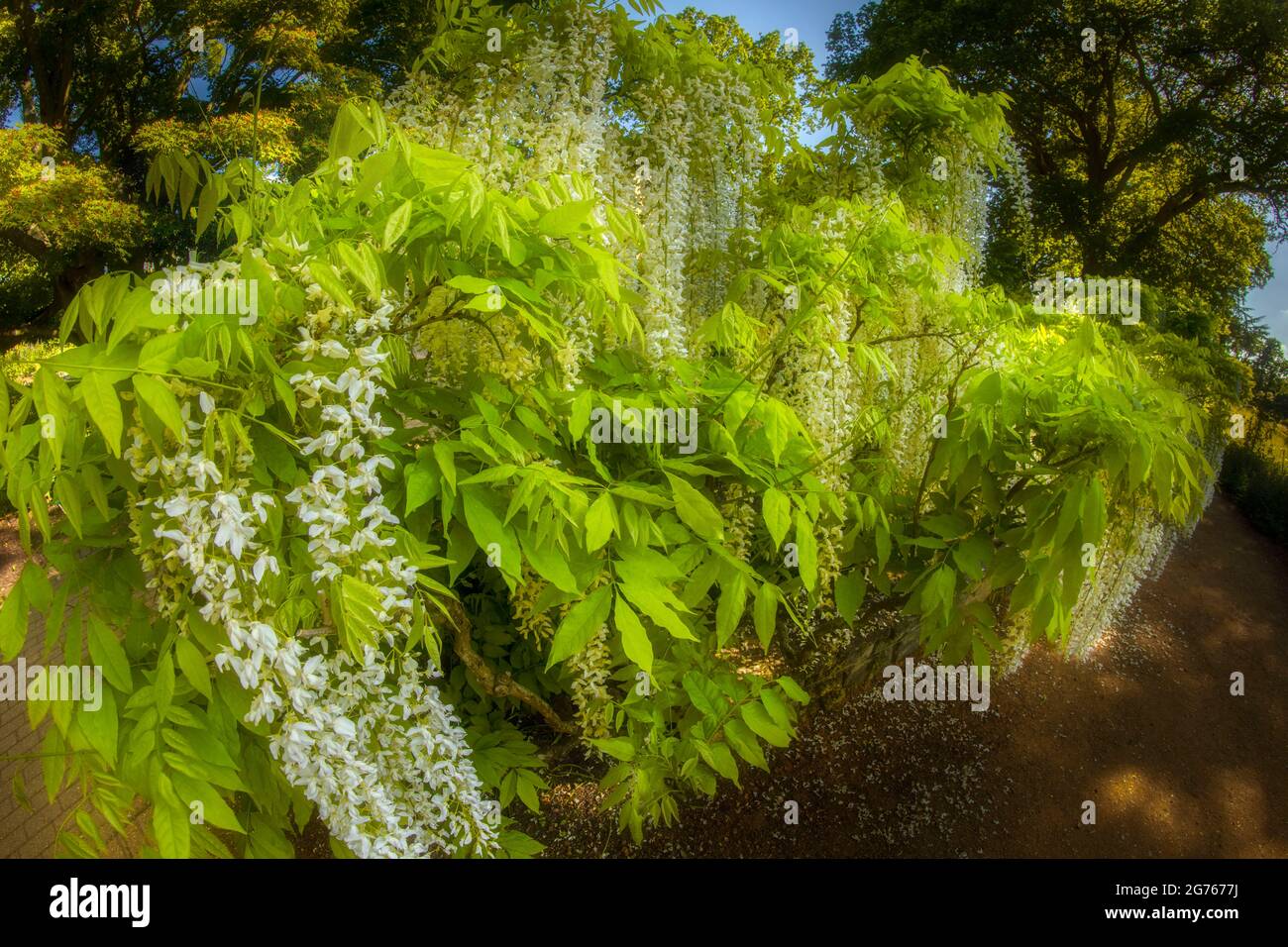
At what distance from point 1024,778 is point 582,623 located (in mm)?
3108

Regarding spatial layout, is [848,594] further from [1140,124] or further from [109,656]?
[1140,124]

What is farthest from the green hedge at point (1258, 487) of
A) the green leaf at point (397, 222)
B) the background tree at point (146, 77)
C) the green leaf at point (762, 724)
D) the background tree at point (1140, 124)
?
the background tree at point (146, 77)

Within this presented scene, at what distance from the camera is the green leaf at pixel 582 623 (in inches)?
55.2

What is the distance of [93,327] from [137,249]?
6526 millimetres

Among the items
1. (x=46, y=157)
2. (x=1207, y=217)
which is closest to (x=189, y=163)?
(x=46, y=157)

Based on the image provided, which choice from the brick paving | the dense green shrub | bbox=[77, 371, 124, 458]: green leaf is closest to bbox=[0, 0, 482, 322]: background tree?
the brick paving

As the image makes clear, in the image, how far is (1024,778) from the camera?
3584 mm

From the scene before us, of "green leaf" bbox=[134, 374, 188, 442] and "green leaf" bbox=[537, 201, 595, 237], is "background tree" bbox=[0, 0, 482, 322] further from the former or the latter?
"green leaf" bbox=[134, 374, 188, 442]

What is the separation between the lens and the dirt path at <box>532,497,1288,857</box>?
10.6ft

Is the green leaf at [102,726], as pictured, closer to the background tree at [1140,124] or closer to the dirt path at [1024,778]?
the dirt path at [1024,778]

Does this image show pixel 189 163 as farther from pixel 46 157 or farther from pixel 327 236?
pixel 46 157

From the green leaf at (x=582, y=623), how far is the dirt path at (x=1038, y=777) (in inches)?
70.1

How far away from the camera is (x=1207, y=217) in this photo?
6867mm

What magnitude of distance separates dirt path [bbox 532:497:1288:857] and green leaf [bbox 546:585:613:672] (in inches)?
70.1
